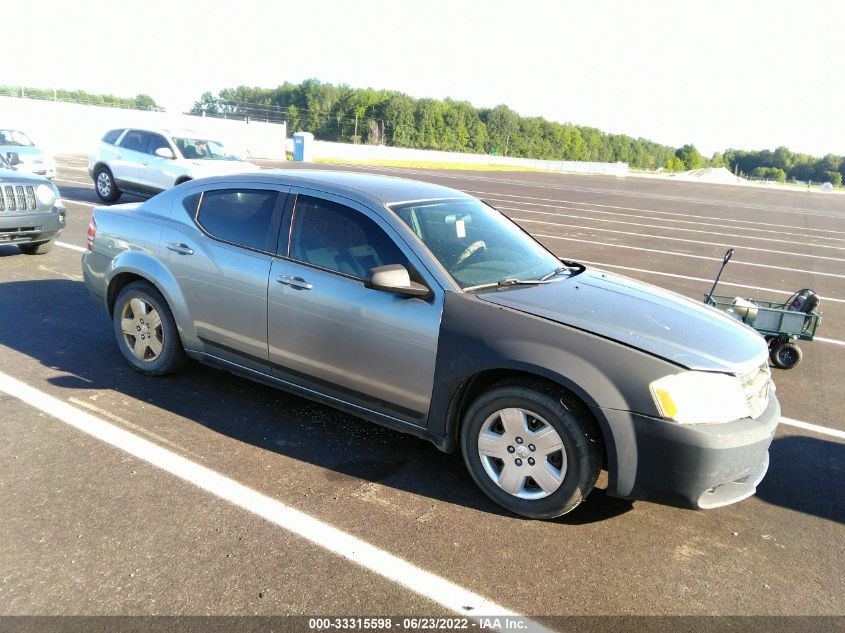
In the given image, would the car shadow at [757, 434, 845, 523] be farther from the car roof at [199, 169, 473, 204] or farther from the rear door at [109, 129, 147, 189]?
the rear door at [109, 129, 147, 189]

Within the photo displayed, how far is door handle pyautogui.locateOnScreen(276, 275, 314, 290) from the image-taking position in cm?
402

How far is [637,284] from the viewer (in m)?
4.43

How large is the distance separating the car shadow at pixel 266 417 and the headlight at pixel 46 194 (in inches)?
113

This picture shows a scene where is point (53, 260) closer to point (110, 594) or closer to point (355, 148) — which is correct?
point (110, 594)

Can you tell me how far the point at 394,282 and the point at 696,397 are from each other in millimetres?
1617

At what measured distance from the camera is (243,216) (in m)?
4.50

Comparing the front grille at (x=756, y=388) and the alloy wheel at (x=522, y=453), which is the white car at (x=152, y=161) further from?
the front grille at (x=756, y=388)

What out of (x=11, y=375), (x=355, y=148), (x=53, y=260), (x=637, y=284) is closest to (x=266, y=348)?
(x=11, y=375)

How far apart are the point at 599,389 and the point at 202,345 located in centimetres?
281

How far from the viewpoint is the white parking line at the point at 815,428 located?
4.77m

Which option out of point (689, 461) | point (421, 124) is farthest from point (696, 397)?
point (421, 124)

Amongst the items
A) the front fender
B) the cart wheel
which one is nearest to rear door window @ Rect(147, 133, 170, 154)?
the cart wheel

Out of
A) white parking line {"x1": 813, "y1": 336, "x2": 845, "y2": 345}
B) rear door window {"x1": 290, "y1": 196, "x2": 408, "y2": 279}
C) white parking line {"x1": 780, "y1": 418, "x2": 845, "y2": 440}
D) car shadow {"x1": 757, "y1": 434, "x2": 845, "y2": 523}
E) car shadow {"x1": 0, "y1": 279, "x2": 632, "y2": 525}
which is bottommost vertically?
white parking line {"x1": 813, "y1": 336, "x2": 845, "y2": 345}

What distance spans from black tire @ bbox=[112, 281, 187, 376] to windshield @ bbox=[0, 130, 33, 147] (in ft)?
49.5
